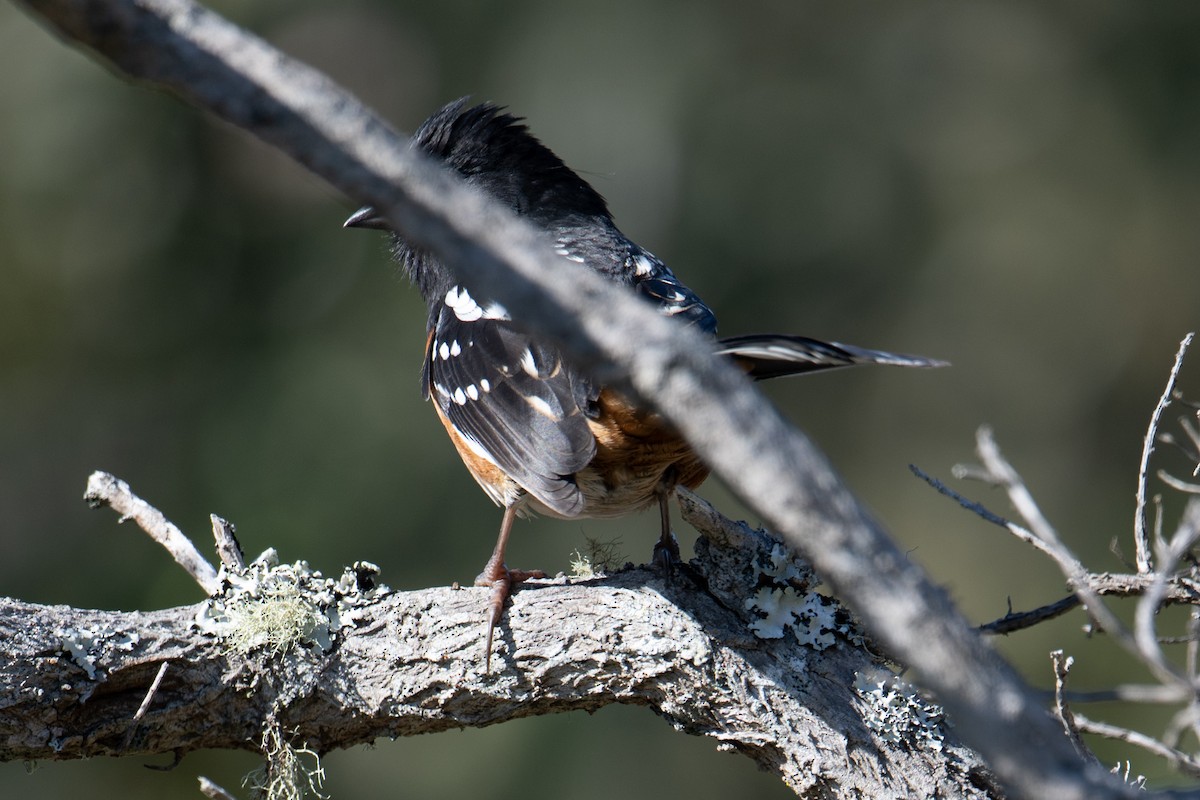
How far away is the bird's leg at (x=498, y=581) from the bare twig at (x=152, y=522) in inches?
21.7

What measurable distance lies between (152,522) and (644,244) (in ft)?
16.0

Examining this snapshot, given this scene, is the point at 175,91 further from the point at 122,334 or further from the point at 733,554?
the point at 122,334

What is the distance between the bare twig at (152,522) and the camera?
2.23 metres

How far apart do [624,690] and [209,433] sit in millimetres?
5011

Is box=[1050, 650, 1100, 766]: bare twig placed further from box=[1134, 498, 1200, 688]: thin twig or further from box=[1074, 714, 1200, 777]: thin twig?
box=[1134, 498, 1200, 688]: thin twig

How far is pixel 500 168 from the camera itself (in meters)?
3.15

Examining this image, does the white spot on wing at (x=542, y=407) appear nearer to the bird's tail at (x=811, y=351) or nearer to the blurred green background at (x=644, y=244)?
the bird's tail at (x=811, y=351)

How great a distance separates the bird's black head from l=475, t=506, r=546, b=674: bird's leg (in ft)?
2.90

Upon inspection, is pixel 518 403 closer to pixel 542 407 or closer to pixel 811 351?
pixel 542 407

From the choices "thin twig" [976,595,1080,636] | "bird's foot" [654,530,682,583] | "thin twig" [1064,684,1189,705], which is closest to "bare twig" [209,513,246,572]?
"bird's foot" [654,530,682,583]

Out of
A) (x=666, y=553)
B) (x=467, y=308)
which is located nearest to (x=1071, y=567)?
(x=666, y=553)

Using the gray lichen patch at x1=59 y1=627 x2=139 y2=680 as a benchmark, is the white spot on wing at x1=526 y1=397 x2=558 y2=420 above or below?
above

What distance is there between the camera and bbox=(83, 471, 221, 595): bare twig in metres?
2.23

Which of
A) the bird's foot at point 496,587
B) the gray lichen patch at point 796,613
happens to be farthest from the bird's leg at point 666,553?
the bird's foot at point 496,587
